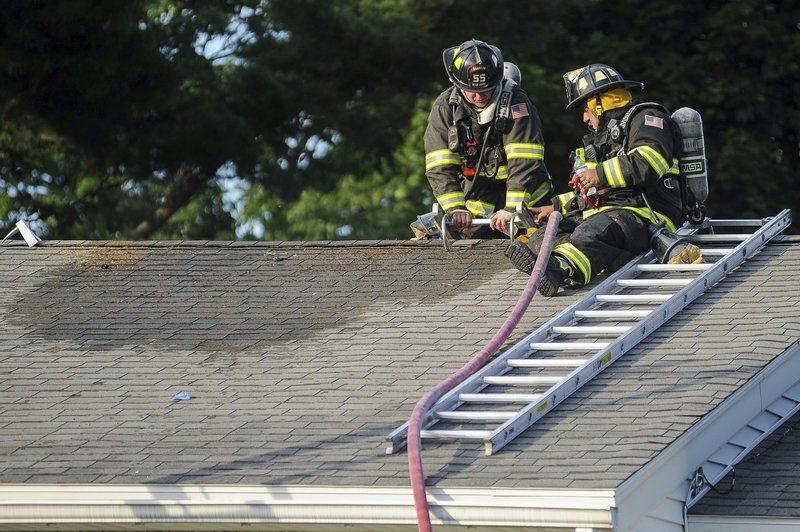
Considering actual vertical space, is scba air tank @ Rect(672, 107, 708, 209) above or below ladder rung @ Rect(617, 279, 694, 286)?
above

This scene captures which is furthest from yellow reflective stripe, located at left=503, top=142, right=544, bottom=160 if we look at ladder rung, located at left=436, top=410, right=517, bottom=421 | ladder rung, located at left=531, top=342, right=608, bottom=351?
ladder rung, located at left=436, top=410, right=517, bottom=421

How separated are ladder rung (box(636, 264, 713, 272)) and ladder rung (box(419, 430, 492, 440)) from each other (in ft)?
7.79

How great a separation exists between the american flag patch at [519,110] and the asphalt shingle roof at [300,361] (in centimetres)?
89

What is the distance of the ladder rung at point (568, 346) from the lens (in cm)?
743

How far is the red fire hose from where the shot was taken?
5926 mm

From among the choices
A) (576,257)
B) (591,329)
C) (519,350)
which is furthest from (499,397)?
(576,257)

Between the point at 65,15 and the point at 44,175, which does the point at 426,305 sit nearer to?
the point at 65,15

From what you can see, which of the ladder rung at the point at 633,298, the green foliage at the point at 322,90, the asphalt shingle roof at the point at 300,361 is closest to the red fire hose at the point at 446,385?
the asphalt shingle roof at the point at 300,361

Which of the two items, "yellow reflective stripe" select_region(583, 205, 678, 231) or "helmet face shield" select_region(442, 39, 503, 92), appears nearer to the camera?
"yellow reflective stripe" select_region(583, 205, 678, 231)

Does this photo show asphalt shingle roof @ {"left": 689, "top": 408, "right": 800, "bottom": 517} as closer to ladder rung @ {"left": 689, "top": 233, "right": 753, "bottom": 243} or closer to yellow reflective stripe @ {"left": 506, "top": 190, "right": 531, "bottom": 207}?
ladder rung @ {"left": 689, "top": 233, "right": 753, "bottom": 243}

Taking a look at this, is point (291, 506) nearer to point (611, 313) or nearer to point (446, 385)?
point (446, 385)

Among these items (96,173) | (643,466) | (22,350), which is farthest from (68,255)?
(96,173)

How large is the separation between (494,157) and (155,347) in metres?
2.65

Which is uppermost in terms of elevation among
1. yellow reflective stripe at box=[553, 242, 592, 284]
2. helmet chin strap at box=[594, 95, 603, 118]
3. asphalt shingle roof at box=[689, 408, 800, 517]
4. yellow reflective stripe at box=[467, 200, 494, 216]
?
helmet chin strap at box=[594, 95, 603, 118]
